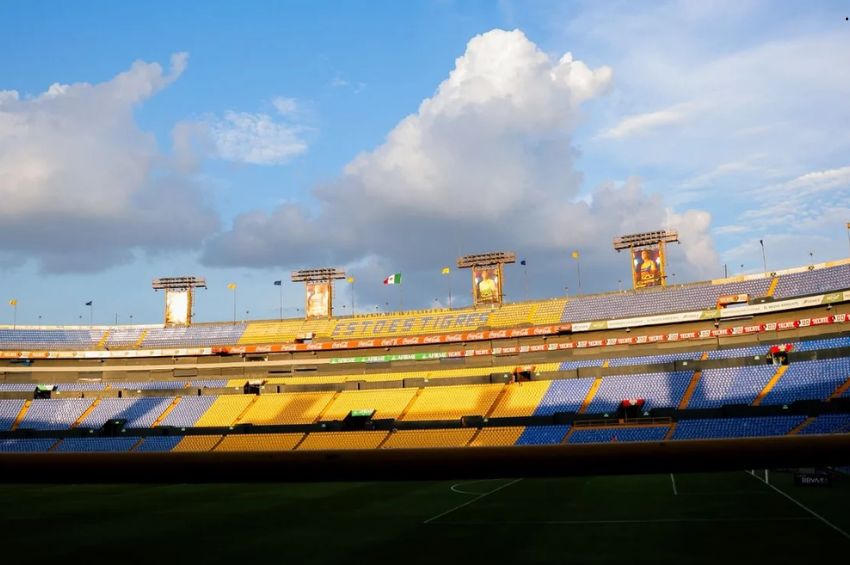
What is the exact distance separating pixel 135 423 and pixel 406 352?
30.4 m

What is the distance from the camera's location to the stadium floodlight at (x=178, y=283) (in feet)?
332

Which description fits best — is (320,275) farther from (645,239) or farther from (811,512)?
(811,512)

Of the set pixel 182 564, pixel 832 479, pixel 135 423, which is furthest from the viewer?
pixel 135 423

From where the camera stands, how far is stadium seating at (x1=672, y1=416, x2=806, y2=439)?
52.2m

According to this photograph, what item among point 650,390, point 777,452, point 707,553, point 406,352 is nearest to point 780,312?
point 650,390

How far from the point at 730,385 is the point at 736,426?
629cm

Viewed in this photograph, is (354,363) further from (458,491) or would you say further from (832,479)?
(832,479)

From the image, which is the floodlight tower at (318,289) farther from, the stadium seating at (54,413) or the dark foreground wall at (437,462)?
the dark foreground wall at (437,462)

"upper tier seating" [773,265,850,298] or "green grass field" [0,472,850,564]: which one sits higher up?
"upper tier seating" [773,265,850,298]

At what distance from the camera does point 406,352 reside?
84.9 m

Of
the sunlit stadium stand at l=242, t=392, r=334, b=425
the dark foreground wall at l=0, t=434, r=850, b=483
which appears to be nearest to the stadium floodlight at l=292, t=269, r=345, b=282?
the sunlit stadium stand at l=242, t=392, r=334, b=425

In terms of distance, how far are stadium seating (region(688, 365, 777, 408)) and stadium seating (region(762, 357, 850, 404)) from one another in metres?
1.48

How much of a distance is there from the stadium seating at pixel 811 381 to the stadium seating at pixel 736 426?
6.75 feet

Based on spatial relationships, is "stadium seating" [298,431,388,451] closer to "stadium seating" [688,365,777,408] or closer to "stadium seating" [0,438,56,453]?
"stadium seating" [0,438,56,453]
